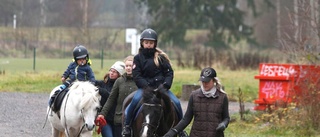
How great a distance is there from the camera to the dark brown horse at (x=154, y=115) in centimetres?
1129

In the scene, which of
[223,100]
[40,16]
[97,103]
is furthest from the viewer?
[40,16]

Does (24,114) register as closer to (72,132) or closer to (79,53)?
(79,53)

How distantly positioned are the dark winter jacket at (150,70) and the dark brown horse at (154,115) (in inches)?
14.9

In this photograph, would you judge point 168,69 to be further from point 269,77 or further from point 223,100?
point 269,77

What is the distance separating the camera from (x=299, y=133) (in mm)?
18578

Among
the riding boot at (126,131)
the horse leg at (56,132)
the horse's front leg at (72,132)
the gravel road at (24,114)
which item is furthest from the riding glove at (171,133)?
the gravel road at (24,114)

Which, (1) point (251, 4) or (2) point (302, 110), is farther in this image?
(1) point (251, 4)

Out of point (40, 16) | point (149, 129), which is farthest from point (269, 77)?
point (40, 16)

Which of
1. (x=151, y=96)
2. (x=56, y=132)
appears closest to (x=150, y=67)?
(x=151, y=96)

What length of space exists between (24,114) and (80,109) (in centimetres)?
986

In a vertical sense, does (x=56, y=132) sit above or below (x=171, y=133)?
below

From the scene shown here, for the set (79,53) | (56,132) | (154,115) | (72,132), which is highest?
(79,53)

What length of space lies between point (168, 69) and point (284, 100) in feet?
30.0

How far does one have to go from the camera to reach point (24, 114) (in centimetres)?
2297
